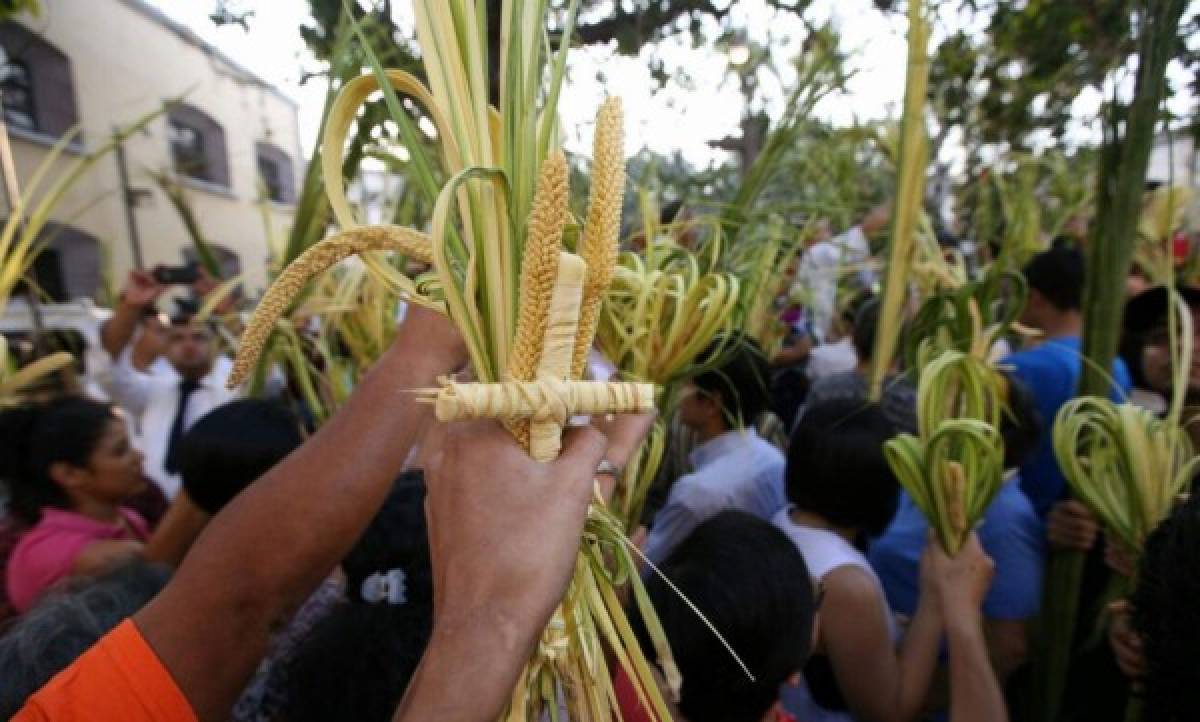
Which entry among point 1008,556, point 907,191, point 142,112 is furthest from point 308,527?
point 142,112

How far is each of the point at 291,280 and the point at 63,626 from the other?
966mm

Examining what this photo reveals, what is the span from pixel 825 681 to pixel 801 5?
2415 millimetres

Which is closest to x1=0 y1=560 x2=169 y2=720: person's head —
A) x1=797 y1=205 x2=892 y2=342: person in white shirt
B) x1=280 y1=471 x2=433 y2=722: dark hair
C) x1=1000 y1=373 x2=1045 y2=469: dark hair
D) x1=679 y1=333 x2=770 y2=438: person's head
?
x1=280 y1=471 x2=433 y2=722: dark hair

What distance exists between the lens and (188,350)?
12.3ft

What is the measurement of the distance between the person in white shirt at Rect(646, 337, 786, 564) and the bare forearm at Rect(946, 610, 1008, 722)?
2.48 feet

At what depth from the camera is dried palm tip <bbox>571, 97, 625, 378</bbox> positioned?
0.66 meters

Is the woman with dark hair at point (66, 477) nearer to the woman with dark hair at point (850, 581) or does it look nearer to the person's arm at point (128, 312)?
the person's arm at point (128, 312)

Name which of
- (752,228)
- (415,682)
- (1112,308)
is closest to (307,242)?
(752,228)

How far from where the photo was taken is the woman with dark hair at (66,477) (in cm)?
196

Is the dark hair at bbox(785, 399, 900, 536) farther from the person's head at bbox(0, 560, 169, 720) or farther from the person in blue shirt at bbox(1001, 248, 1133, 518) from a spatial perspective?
the person's head at bbox(0, 560, 169, 720)

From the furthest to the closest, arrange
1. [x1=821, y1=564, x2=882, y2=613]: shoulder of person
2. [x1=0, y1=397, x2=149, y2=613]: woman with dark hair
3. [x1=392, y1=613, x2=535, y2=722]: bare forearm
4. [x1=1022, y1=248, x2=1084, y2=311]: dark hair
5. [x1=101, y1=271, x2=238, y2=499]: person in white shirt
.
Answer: [x1=101, y1=271, x2=238, y2=499]: person in white shirt → [x1=1022, y1=248, x2=1084, y2=311]: dark hair → [x1=0, y1=397, x2=149, y2=613]: woman with dark hair → [x1=821, y1=564, x2=882, y2=613]: shoulder of person → [x1=392, y1=613, x2=535, y2=722]: bare forearm

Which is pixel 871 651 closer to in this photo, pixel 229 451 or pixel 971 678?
pixel 971 678

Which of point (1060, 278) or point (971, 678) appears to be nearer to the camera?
point (971, 678)

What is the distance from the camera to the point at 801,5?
276cm
